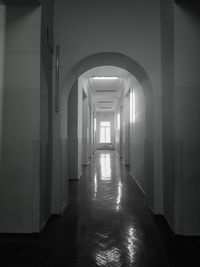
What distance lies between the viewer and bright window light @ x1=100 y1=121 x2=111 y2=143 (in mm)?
25078

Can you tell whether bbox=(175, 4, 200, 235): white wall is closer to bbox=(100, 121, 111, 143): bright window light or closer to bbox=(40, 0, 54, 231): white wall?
bbox=(40, 0, 54, 231): white wall

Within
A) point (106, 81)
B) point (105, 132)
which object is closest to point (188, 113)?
point (106, 81)

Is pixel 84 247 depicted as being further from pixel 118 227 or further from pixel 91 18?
pixel 91 18

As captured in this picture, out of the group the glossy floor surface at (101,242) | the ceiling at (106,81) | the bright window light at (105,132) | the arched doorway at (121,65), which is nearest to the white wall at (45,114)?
the arched doorway at (121,65)

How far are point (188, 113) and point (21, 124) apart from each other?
2414mm

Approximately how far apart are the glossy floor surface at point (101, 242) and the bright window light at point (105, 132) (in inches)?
829

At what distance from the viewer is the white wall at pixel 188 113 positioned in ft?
9.16

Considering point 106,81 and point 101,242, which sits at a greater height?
point 106,81

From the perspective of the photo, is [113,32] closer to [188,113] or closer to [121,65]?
[121,65]

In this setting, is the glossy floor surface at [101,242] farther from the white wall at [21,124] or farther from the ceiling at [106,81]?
the ceiling at [106,81]

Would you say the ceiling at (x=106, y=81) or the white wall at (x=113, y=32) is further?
the ceiling at (x=106, y=81)

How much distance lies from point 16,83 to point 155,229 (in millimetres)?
3061

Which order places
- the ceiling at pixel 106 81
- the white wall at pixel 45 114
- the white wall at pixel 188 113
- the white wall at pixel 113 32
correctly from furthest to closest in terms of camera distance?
1. the ceiling at pixel 106 81
2. the white wall at pixel 113 32
3. the white wall at pixel 45 114
4. the white wall at pixel 188 113

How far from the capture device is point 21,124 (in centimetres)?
292
